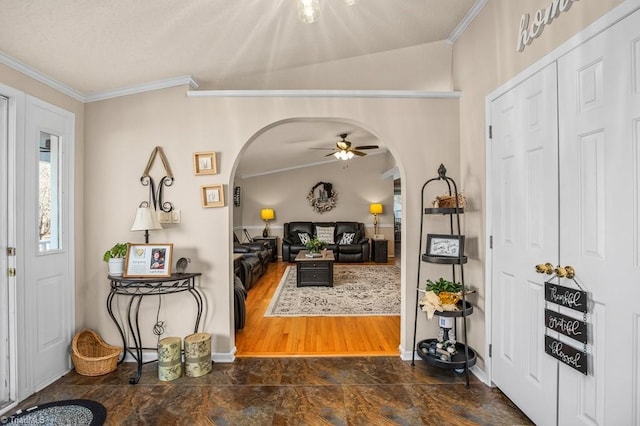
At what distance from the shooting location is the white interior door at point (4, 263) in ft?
7.43

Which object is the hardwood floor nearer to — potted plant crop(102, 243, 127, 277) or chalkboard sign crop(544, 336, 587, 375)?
potted plant crop(102, 243, 127, 277)

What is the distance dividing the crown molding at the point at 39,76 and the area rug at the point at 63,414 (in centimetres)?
227

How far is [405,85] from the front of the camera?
3803mm

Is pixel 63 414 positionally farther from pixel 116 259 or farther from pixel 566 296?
pixel 566 296

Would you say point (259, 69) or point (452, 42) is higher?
point (452, 42)

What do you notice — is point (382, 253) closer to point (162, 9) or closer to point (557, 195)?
point (557, 195)

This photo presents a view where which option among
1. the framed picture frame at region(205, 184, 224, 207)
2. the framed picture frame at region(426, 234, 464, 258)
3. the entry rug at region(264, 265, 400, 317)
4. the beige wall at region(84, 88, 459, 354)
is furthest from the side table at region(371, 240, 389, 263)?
the framed picture frame at region(205, 184, 224, 207)

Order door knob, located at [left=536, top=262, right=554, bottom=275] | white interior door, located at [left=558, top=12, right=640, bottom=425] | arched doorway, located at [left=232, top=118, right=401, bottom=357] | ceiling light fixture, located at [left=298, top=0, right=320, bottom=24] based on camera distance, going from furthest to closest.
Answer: arched doorway, located at [left=232, top=118, right=401, bottom=357] → door knob, located at [left=536, top=262, right=554, bottom=275] → ceiling light fixture, located at [left=298, top=0, right=320, bottom=24] → white interior door, located at [left=558, top=12, right=640, bottom=425]

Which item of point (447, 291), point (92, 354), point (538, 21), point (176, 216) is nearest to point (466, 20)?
point (538, 21)

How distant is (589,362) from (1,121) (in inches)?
148

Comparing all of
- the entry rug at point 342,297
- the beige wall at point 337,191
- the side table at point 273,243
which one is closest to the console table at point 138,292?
the entry rug at point 342,297

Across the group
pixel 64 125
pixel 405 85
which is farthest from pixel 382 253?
pixel 64 125

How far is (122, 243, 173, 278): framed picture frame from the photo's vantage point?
2684 mm

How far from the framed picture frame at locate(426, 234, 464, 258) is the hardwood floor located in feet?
3.42
